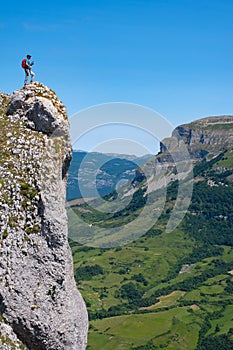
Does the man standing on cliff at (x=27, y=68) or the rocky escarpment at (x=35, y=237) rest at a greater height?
the man standing on cliff at (x=27, y=68)

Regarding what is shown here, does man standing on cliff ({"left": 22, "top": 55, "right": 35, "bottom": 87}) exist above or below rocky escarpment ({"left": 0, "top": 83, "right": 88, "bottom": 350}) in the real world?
above

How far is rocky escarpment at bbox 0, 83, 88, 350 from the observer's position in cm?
2158

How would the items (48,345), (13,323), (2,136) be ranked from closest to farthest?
1. (13,323)
2. (48,345)
3. (2,136)

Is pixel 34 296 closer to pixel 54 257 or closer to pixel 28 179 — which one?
pixel 54 257

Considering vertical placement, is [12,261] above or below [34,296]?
above

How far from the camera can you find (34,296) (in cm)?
2206

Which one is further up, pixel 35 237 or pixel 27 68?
pixel 27 68

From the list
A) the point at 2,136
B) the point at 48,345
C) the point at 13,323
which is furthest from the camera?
the point at 2,136

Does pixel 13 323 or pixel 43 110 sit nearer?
pixel 13 323

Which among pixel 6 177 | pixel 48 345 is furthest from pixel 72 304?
pixel 6 177

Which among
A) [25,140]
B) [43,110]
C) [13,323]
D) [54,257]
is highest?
[43,110]

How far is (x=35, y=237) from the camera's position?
22719mm

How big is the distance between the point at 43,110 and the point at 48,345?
1246cm

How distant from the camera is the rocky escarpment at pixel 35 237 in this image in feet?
70.8
